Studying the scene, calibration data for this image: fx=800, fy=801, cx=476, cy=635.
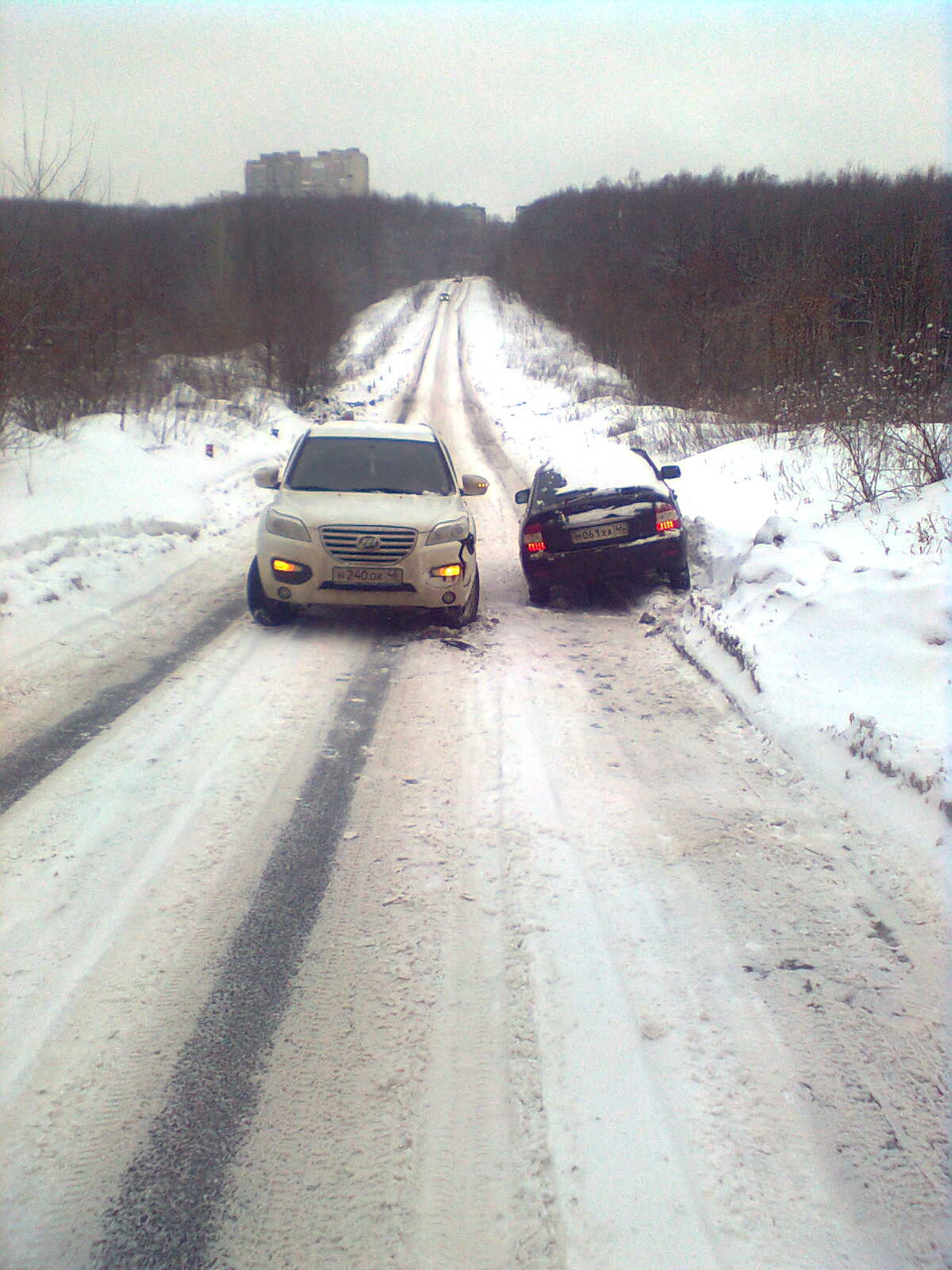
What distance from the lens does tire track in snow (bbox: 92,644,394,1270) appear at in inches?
78.5

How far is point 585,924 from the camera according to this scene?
125 inches

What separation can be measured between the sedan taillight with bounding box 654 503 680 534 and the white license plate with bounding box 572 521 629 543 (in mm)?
311

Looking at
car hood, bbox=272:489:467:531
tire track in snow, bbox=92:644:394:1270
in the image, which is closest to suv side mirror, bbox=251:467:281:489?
car hood, bbox=272:489:467:531

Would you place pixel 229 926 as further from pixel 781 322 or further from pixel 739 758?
pixel 781 322

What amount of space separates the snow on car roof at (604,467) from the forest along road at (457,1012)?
3.98m

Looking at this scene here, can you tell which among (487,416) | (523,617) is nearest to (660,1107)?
(523,617)

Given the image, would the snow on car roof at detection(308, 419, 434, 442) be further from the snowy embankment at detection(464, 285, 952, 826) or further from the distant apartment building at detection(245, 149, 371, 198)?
the distant apartment building at detection(245, 149, 371, 198)

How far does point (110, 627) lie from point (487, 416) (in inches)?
842

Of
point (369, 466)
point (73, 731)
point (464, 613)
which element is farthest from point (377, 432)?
point (73, 731)

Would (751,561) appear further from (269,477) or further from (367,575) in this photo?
(269,477)

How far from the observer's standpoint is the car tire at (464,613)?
719cm

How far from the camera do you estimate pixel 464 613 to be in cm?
734

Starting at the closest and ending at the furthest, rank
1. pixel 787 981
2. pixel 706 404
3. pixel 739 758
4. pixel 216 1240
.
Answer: pixel 216 1240
pixel 787 981
pixel 739 758
pixel 706 404

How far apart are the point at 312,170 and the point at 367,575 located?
135 m
